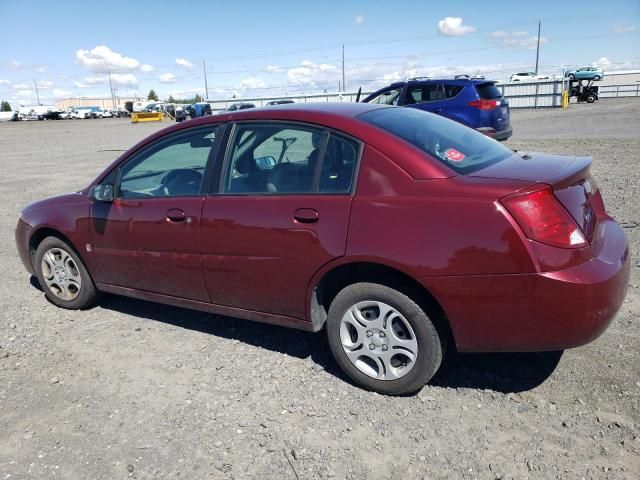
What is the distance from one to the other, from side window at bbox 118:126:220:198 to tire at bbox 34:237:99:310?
2.91 feet

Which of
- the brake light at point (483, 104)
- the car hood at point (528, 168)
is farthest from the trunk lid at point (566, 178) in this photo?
the brake light at point (483, 104)

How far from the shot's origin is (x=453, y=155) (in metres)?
3.21

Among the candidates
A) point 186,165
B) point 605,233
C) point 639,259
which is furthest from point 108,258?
point 639,259

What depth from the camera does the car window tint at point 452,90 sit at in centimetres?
1310

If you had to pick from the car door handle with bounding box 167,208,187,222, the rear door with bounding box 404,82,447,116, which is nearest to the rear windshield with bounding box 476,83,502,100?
the rear door with bounding box 404,82,447,116

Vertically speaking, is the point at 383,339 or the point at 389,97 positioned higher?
the point at 389,97

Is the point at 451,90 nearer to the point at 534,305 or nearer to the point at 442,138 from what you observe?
the point at 442,138

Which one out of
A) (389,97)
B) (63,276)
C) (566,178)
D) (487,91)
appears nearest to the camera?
(566,178)

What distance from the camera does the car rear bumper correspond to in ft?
8.55

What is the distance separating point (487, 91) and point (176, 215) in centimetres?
1130

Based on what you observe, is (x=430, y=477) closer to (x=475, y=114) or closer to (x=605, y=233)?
(x=605, y=233)

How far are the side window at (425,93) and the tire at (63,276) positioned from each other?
10.6 metres

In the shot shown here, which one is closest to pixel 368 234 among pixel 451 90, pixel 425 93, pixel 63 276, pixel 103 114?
pixel 63 276

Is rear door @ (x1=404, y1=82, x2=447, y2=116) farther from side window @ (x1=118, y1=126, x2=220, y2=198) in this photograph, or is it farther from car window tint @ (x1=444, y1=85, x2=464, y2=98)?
side window @ (x1=118, y1=126, x2=220, y2=198)
